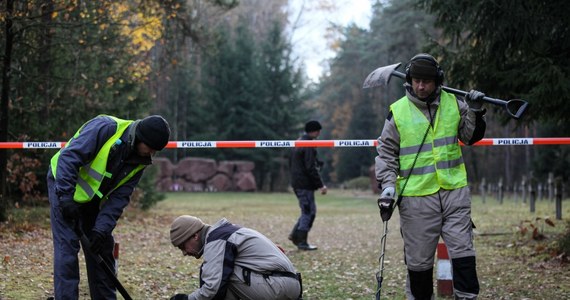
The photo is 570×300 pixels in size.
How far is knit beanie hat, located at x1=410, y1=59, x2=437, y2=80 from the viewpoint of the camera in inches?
236

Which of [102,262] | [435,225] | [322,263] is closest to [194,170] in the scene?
[322,263]

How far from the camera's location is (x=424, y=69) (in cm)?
600

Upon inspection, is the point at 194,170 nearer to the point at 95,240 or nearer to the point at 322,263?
the point at 322,263

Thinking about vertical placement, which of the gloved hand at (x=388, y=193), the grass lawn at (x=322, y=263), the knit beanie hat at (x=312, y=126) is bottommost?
the grass lawn at (x=322, y=263)

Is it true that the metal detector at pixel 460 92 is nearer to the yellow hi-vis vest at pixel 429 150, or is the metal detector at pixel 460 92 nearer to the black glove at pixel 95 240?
the yellow hi-vis vest at pixel 429 150

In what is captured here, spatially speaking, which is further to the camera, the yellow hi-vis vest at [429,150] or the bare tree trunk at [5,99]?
the bare tree trunk at [5,99]

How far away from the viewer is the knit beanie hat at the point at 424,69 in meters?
6.00

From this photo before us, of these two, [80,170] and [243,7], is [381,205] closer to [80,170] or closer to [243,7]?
[80,170]

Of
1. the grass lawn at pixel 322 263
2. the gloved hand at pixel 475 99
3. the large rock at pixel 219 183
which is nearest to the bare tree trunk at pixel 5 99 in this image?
the grass lawn at pixel 322 263

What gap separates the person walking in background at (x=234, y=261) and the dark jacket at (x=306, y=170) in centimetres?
702

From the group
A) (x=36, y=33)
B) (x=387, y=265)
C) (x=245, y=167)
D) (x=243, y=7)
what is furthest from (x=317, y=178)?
(x=243, y=7)

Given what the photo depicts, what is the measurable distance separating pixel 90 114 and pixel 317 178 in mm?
6581

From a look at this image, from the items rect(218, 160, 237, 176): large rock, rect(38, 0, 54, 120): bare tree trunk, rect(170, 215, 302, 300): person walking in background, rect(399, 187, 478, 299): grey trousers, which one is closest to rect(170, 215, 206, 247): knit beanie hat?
rect(170, 215, 302, 300): person walking in background

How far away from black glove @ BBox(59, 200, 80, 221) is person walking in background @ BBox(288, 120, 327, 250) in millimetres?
7174
